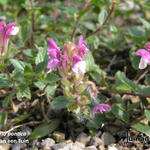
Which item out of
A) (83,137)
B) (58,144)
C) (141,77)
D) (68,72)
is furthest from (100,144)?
(141,77)

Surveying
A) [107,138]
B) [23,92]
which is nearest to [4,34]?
[23,92]

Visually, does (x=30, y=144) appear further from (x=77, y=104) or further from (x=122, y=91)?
(x=122, y=91)

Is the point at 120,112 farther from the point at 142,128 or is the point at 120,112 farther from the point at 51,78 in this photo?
the point at 51,78

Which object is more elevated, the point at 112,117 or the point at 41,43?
the point at 41,43

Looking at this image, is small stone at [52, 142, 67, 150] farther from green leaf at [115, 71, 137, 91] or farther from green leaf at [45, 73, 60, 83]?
green leaf at [115, 71, 137, 91]

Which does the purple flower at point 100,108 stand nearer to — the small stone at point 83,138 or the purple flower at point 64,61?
the small stone at point 83,138

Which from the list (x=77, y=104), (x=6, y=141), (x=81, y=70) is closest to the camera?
(x=81, y=70)

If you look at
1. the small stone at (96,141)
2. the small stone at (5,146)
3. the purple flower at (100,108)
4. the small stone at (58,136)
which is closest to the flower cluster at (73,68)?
the purple flower at (100,108)
